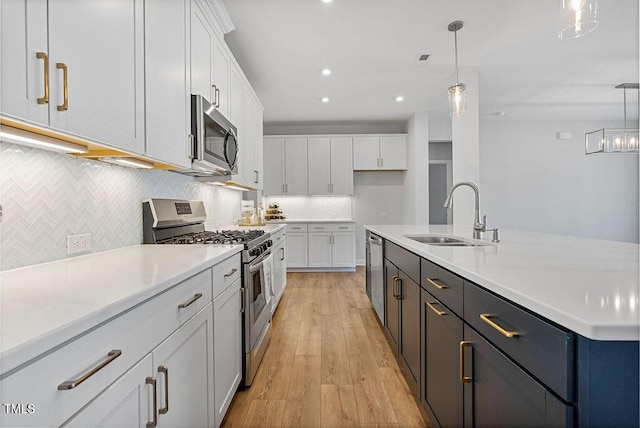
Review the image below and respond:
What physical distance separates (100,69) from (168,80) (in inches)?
22.1

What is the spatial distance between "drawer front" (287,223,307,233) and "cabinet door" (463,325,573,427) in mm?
4498

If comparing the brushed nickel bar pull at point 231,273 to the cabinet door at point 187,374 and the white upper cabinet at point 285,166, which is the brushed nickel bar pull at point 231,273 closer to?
the cabinet door at point 187,374

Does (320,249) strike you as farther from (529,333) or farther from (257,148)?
(529,333)

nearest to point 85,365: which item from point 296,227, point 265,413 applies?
point 265,413

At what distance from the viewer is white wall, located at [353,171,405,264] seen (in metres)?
6.20

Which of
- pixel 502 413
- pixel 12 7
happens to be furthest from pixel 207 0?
pixel 502 413

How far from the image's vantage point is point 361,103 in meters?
4.99

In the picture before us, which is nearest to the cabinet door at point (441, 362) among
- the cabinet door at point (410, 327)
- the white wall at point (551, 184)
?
the cabinet door at point (410, 327)

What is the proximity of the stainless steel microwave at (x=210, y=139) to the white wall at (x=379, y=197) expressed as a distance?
154 inches

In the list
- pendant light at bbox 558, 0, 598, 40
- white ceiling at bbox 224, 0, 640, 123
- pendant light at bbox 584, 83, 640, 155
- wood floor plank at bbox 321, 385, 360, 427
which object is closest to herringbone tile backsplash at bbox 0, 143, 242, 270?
wood floor plank at bbox 321, 385, 360, 427

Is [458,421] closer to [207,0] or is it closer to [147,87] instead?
[147,87]

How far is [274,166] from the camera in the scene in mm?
5781

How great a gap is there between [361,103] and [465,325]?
174 inches

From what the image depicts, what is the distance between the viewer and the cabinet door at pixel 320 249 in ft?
18.2
